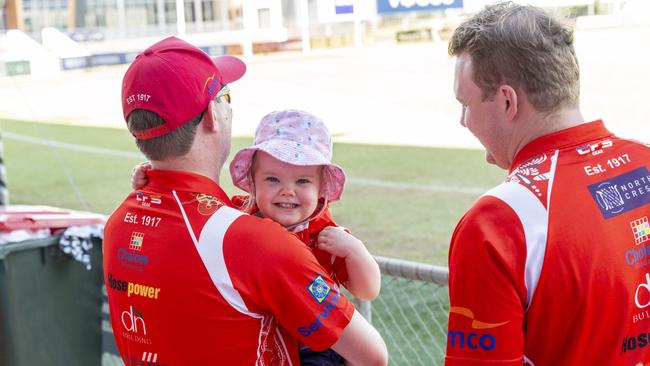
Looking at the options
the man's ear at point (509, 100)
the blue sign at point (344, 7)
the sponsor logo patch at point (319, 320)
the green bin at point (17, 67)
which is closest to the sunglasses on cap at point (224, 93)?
the sponsor logo patch at point (319, 320)

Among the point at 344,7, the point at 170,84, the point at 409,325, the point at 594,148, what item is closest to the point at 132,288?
the point at 170,84

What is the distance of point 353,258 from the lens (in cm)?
203

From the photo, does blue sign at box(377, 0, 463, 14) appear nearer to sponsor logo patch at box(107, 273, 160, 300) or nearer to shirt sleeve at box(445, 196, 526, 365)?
sponsor logo patch at box(107, 273, 160, 300)

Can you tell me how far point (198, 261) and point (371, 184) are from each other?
379 inches

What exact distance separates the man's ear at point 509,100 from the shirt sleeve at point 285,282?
48cm

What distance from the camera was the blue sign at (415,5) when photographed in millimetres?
10500

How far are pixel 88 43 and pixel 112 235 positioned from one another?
15.3 metres

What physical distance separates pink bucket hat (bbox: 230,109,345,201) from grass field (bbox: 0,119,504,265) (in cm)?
517

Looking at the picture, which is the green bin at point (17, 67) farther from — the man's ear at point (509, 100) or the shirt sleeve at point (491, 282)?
the shirt sleeve at point (491, 282)

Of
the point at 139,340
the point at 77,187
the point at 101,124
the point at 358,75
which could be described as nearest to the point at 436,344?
the point at 139,340

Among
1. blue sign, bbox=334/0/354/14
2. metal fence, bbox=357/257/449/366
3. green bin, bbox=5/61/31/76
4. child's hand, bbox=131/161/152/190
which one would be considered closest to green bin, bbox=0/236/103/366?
metal fence, bbox=357/257/449/366

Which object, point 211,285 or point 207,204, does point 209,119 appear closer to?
point 207,204

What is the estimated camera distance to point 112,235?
1.95 meters

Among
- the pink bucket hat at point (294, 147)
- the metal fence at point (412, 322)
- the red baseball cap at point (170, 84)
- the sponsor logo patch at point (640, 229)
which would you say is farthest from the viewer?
the metal fence at point (412, 322)
